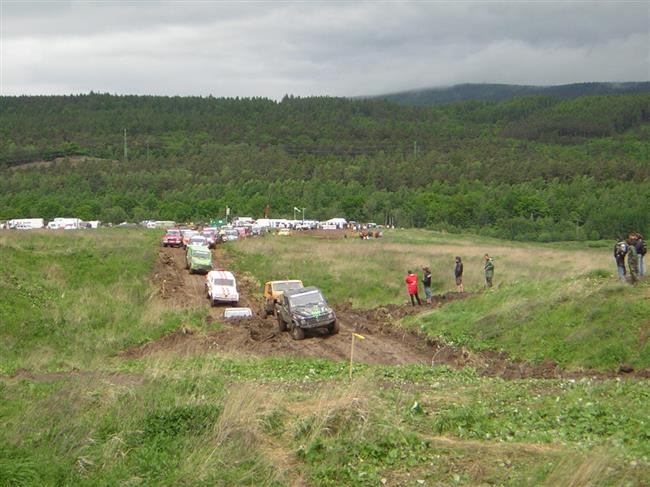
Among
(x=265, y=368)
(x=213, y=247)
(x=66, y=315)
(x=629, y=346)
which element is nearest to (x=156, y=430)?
(x=265, y=368)

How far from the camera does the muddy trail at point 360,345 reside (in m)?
21.1

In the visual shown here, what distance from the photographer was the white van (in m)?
37.4

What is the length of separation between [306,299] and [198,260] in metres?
20.3

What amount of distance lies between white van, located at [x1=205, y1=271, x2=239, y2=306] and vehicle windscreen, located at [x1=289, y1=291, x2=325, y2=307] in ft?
30.8

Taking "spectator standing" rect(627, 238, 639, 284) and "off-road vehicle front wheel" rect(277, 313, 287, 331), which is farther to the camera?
"off-road vehicle front wheel" rect(277, 313, 287, 331)

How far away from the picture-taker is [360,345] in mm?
24891

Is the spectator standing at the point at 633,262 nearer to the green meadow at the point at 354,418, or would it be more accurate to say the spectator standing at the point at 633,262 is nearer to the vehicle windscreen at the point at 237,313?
the green meadow at the point at 354,418

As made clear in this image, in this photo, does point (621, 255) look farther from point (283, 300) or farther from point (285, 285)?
point (285, 285)

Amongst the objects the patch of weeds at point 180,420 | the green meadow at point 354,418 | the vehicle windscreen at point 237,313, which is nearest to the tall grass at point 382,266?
the vehicle windscreen at point 237,313

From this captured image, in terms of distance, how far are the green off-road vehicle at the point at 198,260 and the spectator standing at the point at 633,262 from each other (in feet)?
92.7

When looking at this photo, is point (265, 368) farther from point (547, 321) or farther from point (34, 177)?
point (34, 177)

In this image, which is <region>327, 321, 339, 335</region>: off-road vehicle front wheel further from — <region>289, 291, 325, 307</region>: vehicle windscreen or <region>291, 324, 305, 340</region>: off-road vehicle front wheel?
<region>289, 291, 325, 307</region>: vehicle windscreen

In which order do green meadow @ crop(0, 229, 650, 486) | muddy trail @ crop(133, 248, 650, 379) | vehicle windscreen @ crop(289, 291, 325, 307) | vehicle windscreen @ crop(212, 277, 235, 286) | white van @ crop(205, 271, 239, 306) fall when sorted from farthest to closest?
vehicle windscreen @ crop(212, 277, 235, 286)
white van @ crop(205, 271, 239, 306)
vehicle windscreen @ crop(289, 291, 325, 307)
muddy trail @ crop(133, 248, 650, 379)
green meadow @ crop(0, 229, 650, 486)


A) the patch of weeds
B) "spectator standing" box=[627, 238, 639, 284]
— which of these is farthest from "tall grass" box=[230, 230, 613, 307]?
the patch of weeds
